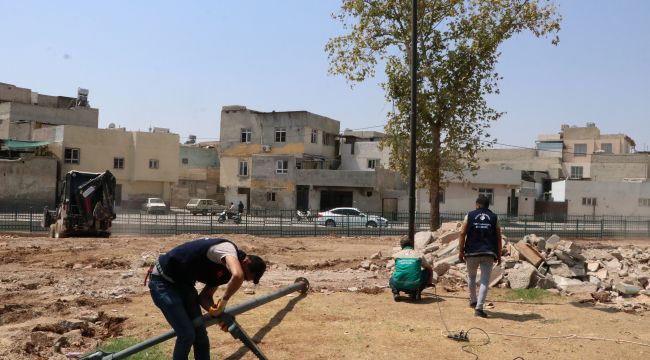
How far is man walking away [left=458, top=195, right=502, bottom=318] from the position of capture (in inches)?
347

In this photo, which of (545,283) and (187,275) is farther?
(545,283)

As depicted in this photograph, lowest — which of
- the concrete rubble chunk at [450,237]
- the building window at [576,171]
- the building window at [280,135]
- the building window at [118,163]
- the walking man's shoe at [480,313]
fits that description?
the walking man's shoe at [480,313]

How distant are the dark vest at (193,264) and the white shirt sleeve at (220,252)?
6cm

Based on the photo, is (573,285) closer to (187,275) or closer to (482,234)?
(482,234)

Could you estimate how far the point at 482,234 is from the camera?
29.1 ft

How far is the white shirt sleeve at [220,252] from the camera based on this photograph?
5167 millimetres

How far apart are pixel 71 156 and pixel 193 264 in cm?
5030

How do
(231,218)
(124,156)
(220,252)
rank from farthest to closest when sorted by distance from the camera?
(124,156)
(231,218)
(220,252)

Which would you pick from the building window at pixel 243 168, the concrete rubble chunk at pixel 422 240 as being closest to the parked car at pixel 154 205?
the building window at pixel 243 168

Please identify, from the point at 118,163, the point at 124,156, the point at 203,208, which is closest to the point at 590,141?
the point at 203,208

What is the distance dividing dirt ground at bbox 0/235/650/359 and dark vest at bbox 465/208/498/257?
96 cm

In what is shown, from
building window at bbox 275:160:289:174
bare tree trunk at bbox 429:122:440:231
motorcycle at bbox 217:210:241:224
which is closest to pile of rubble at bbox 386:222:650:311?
bare tree trunk at bbox 429:122:440:231

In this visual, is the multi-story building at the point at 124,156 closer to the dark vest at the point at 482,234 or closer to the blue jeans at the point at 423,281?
the blue jeans at the point at 423,281

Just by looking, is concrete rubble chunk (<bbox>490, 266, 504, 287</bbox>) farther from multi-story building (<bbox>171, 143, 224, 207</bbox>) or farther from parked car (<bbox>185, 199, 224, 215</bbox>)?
multi-story building (<bbox>171, 143, 224, 207</bbox>)
